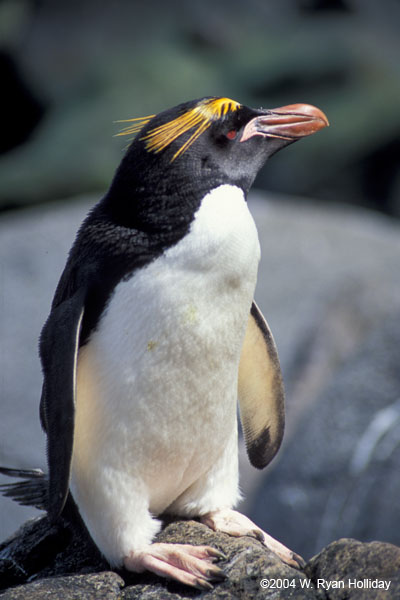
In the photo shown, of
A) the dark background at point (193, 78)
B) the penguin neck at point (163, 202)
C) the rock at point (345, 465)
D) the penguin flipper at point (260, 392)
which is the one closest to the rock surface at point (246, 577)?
the penguin flipper at point (260, 392)

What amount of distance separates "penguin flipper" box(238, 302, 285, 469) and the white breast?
279 mm

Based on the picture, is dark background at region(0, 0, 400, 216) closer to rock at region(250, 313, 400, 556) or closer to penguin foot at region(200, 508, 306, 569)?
rock at region(250, 313, 400, 556)

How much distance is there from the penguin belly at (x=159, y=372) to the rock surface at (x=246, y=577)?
0.23ft

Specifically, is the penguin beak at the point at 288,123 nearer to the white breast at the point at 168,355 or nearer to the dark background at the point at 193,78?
the white breast at the point at 168,355

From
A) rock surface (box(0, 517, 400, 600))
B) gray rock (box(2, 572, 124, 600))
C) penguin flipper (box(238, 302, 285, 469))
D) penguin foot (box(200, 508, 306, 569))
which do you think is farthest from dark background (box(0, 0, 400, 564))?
gray rock (box(2, 572, 124, 600))

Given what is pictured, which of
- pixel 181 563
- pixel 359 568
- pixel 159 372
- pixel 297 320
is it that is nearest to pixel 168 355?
pixel 159 372

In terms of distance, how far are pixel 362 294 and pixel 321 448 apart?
1.03m

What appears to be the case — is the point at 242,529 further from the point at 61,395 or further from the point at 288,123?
the point at 288,123

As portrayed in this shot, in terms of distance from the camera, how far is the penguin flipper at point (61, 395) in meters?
1.46

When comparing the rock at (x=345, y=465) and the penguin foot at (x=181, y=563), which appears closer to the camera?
the penguin foot at (x=181, y=563)

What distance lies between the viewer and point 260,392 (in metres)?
1.90

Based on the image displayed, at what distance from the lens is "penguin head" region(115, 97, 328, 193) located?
1532 millimetres

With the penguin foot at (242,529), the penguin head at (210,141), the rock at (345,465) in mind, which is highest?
the penguin head at (210,141)

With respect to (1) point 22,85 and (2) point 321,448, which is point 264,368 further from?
(1) point 22,85
